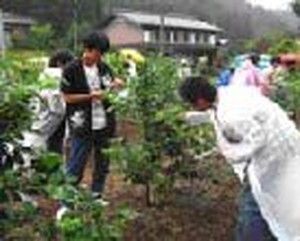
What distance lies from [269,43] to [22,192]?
84.2 ft

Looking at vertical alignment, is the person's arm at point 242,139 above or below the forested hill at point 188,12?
above

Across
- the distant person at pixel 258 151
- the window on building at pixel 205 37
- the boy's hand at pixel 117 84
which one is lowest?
the window on building at pixel 205 37

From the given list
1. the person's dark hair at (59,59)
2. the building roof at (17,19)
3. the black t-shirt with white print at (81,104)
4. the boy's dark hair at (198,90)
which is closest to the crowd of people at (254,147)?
the boy's dark hair at (198,90)

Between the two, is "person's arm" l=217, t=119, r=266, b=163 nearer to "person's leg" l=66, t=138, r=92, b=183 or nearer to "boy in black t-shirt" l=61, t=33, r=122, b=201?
"boy in black t-shirt" l=61, t=33, r=122, b=201

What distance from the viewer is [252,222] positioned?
192 inches

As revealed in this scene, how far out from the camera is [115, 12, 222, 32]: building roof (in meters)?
52.5

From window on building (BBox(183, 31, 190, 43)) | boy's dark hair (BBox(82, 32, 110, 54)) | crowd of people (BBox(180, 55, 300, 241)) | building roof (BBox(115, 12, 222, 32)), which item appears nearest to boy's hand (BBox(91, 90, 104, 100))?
boy's dark hair (BBox(82, 32, 110, 54))

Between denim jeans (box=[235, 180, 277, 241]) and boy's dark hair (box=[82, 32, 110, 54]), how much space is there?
224cm

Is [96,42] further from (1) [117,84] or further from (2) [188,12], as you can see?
(2) [188,12]

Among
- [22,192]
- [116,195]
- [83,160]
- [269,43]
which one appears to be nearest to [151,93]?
[83,160]

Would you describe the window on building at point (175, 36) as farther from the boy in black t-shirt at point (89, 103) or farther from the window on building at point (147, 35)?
the boy in black t-shirt at point (89, 103)

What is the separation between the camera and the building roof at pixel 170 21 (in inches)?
2067

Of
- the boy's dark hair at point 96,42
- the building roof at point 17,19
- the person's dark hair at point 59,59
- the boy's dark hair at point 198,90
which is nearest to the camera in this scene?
the boy's dark hair at point 198,90

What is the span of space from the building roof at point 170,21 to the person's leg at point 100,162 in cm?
4482
